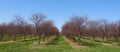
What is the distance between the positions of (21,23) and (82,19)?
22.5 m

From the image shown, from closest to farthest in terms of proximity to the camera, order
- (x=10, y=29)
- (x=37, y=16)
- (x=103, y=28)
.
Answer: (x=37, y=16)
(x=10, y=29)
(x=103, y=28)

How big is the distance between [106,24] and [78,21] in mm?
35757

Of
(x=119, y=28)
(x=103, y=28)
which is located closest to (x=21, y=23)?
(x=119, y=28)

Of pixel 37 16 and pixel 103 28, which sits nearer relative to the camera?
pixel 37 16

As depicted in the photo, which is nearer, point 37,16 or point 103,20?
point 37,16

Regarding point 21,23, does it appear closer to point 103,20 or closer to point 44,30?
point 44,30

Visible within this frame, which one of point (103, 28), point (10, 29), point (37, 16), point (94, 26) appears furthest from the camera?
point (94, 26)

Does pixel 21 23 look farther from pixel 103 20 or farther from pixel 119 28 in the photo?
pixel 103 20

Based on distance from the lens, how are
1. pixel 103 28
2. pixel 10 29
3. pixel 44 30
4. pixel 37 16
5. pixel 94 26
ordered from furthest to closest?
pixel 94 26, pixel 103 28, pixel 10 29, pixel 44 30, pixel 37 16

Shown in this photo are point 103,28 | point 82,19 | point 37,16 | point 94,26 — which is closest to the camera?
point 37,16

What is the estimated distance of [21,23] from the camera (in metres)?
70.8

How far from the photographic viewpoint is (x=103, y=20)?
305 ft

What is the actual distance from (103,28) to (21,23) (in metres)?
36.5

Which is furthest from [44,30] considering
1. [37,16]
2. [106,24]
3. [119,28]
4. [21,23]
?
[106,24]
